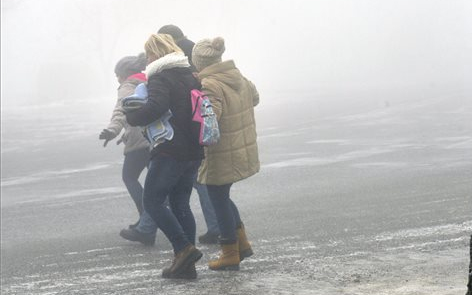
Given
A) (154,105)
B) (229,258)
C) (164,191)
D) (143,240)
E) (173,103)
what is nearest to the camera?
(154,105)

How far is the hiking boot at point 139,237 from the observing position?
816 cm

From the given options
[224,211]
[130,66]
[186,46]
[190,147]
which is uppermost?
[186,46]

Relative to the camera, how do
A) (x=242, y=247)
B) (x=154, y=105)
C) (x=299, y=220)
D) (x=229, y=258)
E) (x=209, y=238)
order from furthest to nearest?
(x=299, y=220), (x=209, y=238), (x=242, y=247), (x=229, y=258), (x=154, y=105)

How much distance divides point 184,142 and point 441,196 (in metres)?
3.97

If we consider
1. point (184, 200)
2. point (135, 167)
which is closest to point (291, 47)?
point (135, 167)

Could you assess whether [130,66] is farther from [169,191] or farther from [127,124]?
[169,191]

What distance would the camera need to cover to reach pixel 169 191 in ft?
22.0

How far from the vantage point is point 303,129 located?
1950cm

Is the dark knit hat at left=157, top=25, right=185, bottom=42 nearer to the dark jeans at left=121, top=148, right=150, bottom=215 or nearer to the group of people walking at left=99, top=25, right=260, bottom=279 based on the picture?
the group of people walking at left=99, top=25, right=260, bottom=279

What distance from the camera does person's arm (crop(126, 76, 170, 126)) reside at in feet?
20.8

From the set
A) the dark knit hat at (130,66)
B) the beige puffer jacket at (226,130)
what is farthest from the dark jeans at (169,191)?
the dark knit hat at (130,66)

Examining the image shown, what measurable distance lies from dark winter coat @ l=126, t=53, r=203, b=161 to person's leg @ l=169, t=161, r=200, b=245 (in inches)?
6.4

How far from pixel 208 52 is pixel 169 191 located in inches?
39.0

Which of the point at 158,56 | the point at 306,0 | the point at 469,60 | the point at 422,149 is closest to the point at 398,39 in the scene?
the point at 469,60
